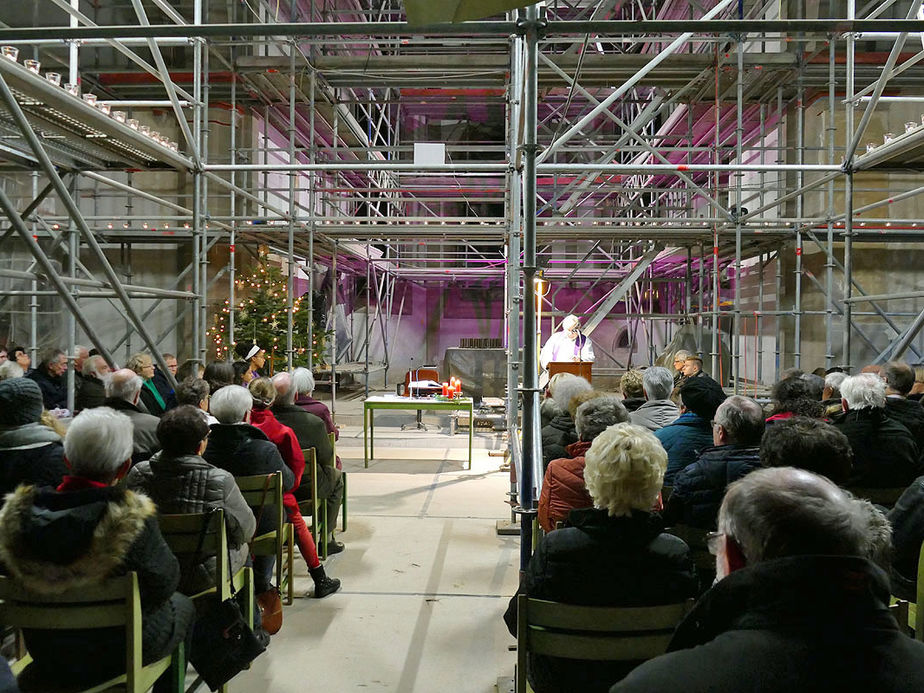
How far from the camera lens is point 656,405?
3.96 meters

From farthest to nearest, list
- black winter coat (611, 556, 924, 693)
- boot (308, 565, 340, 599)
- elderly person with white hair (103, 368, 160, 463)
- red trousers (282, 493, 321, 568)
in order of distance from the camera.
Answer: boot (308, 565, 340, 599)
red trousers (282, 493, 321, 568)
elderly person with white hair (103, 368, 160, 463)
black winter coat (611, 556, 924, 693)

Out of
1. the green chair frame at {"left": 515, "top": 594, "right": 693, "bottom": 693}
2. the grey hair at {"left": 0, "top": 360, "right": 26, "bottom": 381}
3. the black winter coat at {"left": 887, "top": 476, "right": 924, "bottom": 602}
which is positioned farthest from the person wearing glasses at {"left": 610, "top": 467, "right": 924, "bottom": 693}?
the grey hair at {"left": 0, "top": 360, "right": 26, "bottom": 381}

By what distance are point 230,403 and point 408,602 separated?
1569 mm

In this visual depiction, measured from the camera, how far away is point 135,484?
8.73 ft

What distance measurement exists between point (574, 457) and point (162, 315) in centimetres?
913

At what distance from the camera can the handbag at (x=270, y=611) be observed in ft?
10.4

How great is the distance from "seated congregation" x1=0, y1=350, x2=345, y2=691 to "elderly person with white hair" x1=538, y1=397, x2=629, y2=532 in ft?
4.15

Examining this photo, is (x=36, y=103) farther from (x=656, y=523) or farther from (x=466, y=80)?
(x=466, y=80)

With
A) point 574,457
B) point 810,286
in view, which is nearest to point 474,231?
point 810,286

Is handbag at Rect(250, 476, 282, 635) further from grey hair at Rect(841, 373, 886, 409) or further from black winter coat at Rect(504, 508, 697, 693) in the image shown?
grey hair at Rect(841, 373, 886, 409)

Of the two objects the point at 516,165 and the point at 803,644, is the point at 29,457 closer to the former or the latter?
the point at 803,644

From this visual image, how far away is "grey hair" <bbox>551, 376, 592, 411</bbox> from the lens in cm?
402

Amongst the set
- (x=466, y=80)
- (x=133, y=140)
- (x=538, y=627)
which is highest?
(x=466, y=80)

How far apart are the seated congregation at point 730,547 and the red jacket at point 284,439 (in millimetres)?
1486
